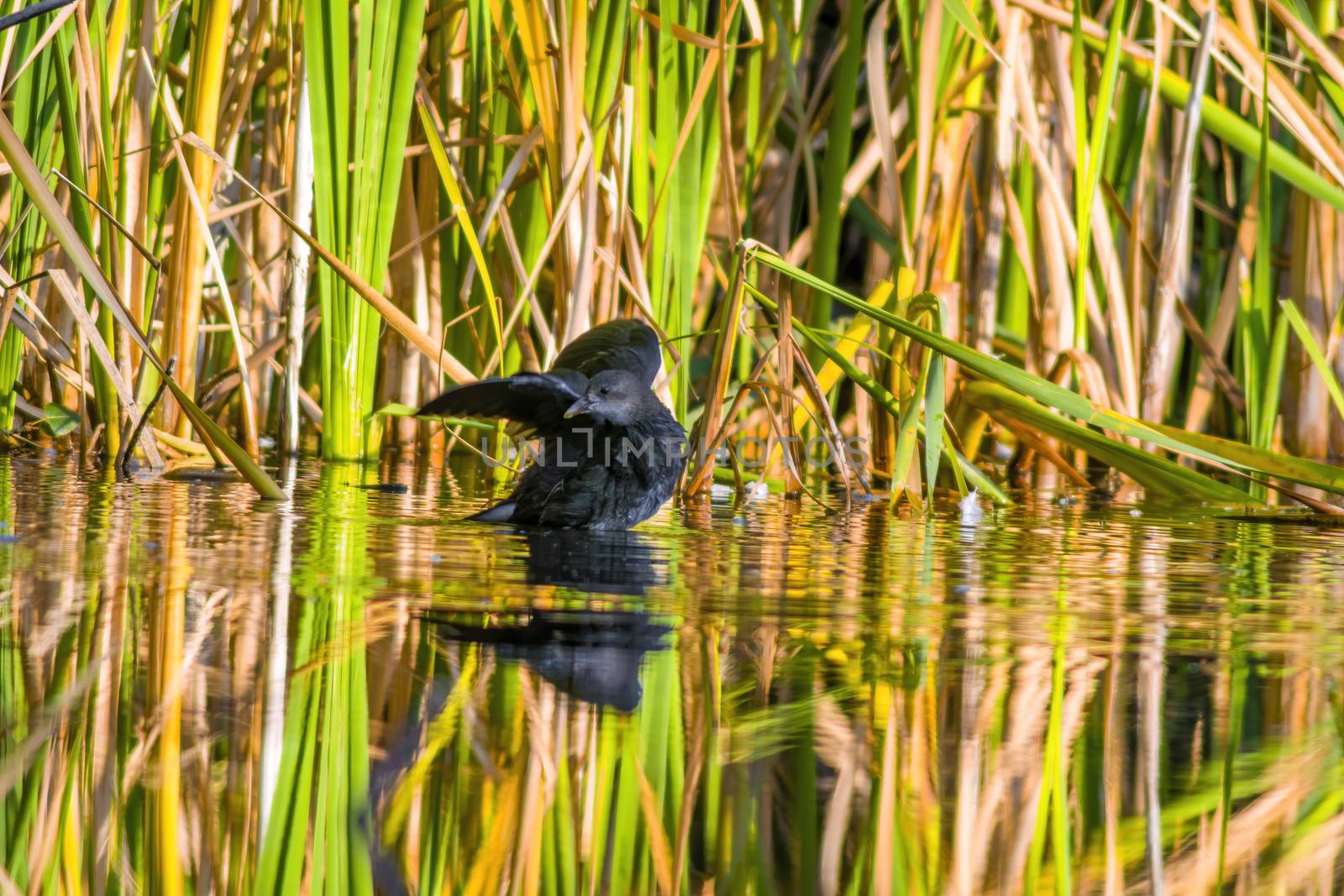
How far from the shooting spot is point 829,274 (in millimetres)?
3883

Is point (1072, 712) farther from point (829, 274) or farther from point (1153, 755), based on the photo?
point (829, 274)

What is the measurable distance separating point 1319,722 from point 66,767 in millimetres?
1025

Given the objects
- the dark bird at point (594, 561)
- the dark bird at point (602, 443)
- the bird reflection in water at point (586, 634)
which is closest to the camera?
the bird reflection in water at point (586, 634)

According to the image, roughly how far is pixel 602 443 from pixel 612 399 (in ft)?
0.55

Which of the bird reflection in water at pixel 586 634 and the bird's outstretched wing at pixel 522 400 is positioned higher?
the bird's outstretched wing at pixel 522 400

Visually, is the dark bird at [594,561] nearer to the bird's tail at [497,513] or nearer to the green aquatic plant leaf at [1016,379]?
the bird's tail at [497,513]

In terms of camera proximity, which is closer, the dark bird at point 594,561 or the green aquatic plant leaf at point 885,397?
the dark bird at point 594,561

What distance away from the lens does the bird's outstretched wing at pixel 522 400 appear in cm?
255

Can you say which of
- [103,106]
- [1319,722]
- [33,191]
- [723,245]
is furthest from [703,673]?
[723,245]

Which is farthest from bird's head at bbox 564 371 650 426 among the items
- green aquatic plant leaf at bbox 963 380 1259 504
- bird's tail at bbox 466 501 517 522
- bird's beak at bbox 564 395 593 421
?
green aquatic plant leaf at bbox 963 380 1259 504

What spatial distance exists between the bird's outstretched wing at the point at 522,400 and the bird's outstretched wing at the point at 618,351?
0.38 feet

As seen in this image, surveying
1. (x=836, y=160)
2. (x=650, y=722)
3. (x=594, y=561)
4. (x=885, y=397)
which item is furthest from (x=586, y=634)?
(x=836, y=160)

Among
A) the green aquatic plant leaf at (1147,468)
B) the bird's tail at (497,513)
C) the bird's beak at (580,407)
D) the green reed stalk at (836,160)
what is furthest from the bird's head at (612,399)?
the green reed stalk at (836,160)

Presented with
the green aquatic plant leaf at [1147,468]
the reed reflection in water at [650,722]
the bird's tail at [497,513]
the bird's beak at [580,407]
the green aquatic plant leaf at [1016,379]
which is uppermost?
the green aquatic plant leaf at [1016,379]
